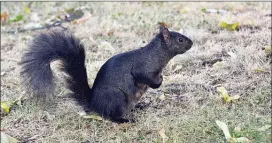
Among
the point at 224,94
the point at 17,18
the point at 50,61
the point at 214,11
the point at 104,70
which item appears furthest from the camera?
the point at 17,18

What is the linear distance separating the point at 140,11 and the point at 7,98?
2569 mm

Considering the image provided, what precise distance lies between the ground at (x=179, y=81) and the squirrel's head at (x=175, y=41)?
0.43m

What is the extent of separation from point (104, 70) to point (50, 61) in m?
0.39

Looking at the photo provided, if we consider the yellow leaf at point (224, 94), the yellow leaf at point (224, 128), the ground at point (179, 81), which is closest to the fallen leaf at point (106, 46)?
the ground at point (179, 81)

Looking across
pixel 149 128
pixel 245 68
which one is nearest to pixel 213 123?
pixel 149 128

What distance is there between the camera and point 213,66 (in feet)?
13.4

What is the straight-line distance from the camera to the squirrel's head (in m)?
3.37

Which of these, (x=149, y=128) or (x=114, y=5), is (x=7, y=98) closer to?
(x=149, y=128)

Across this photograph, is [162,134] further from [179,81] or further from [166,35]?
[179,81]

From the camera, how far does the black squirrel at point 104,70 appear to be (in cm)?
314

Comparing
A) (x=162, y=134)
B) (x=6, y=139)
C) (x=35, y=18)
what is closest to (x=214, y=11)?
(x=35, y=18)

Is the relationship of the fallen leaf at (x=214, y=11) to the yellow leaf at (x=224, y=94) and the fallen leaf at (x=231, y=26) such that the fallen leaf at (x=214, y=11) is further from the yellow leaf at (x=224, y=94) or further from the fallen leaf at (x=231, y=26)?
the yellow leaf at (x=224, y=94)

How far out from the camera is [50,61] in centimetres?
318

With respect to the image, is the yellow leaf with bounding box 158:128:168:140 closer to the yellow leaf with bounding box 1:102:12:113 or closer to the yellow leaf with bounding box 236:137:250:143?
the yellow leaf with bounding box 236:137:250:143
